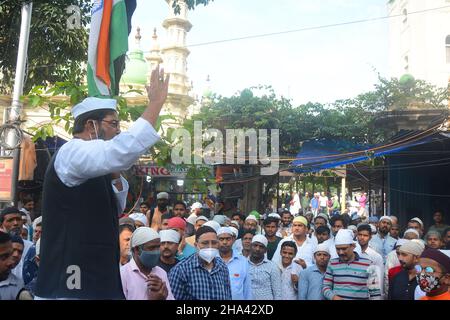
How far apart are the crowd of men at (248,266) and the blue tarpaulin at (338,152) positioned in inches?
119

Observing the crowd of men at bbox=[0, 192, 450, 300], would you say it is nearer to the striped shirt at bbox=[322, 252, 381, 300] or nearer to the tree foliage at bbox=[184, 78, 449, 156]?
the striped shirt at bbox=[322, 252, 381, 300]

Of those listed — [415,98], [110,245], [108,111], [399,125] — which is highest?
[415,98]

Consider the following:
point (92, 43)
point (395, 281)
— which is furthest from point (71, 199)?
point (395, 281)

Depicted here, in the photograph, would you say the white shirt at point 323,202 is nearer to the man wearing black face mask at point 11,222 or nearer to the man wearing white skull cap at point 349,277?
the man wearing white skull cap at point 349,277

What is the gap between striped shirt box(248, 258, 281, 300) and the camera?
4.69 m

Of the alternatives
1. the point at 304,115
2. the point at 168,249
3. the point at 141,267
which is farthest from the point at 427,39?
the point at 141,267

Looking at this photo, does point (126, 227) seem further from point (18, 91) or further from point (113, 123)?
point (18, 91)

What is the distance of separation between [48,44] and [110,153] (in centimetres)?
850

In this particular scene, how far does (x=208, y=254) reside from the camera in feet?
12.5

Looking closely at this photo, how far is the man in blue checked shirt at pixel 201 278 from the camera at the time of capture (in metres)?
3.59

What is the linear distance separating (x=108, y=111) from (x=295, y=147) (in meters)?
12.2

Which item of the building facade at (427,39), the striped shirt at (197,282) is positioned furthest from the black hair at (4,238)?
the building facade at (427,39)
